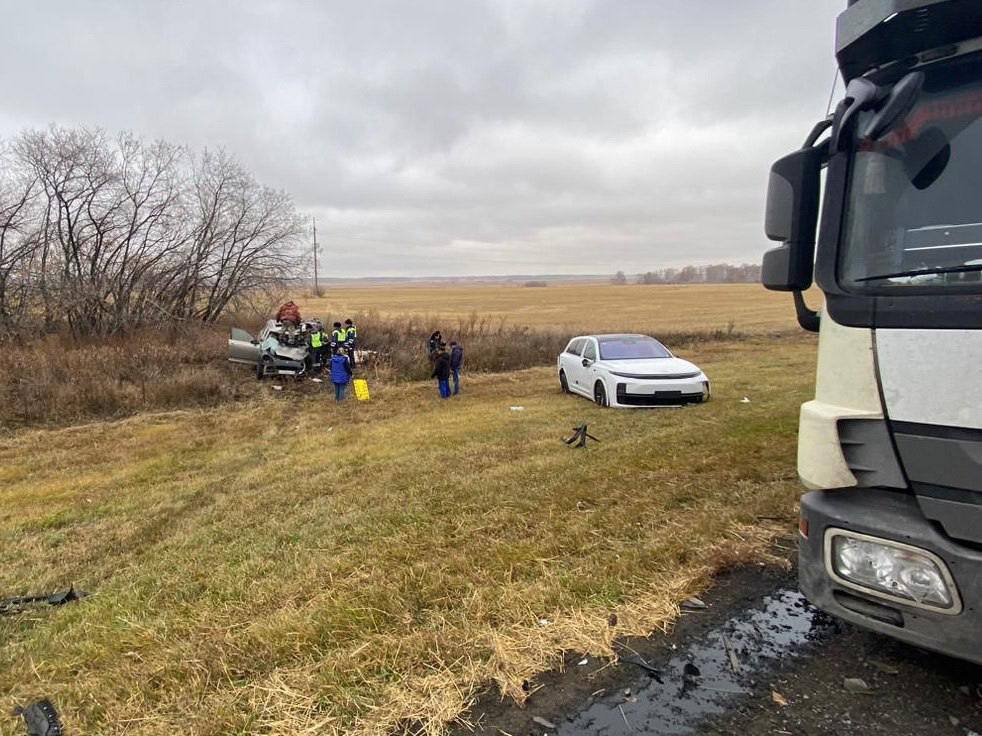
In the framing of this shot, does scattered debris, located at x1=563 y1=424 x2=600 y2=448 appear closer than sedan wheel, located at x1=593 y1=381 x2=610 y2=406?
Yes

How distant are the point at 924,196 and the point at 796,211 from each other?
0.45 meters

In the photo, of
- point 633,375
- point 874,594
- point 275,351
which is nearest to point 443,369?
point 633,375

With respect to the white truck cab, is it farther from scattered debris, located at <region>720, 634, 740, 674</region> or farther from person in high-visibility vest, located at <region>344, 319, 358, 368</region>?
person in high-visibility vest, located at <region>344, 319, 358, 368</region>

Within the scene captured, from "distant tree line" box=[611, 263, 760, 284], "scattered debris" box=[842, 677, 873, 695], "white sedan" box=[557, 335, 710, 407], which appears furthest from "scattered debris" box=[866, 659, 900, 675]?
"distant tree line" box=[611, 263, 760, 284]

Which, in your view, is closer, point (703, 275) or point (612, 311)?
point (612, 311)

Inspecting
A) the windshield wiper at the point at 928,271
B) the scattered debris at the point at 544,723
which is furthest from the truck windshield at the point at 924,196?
the scattered debris at the point at 544,723

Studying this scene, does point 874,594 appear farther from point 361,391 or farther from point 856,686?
point 361,391

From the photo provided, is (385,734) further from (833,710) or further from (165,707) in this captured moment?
(833,710)

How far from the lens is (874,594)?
2.09 meters

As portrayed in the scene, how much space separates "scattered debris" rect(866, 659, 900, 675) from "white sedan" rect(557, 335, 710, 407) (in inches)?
272

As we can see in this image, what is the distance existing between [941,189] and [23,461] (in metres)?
10.9

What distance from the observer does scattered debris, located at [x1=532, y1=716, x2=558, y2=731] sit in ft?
7.22

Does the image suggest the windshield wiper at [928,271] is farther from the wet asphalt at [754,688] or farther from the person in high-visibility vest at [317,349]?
the person in high-visibility vest at [317,349]

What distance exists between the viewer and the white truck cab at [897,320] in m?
1.88
